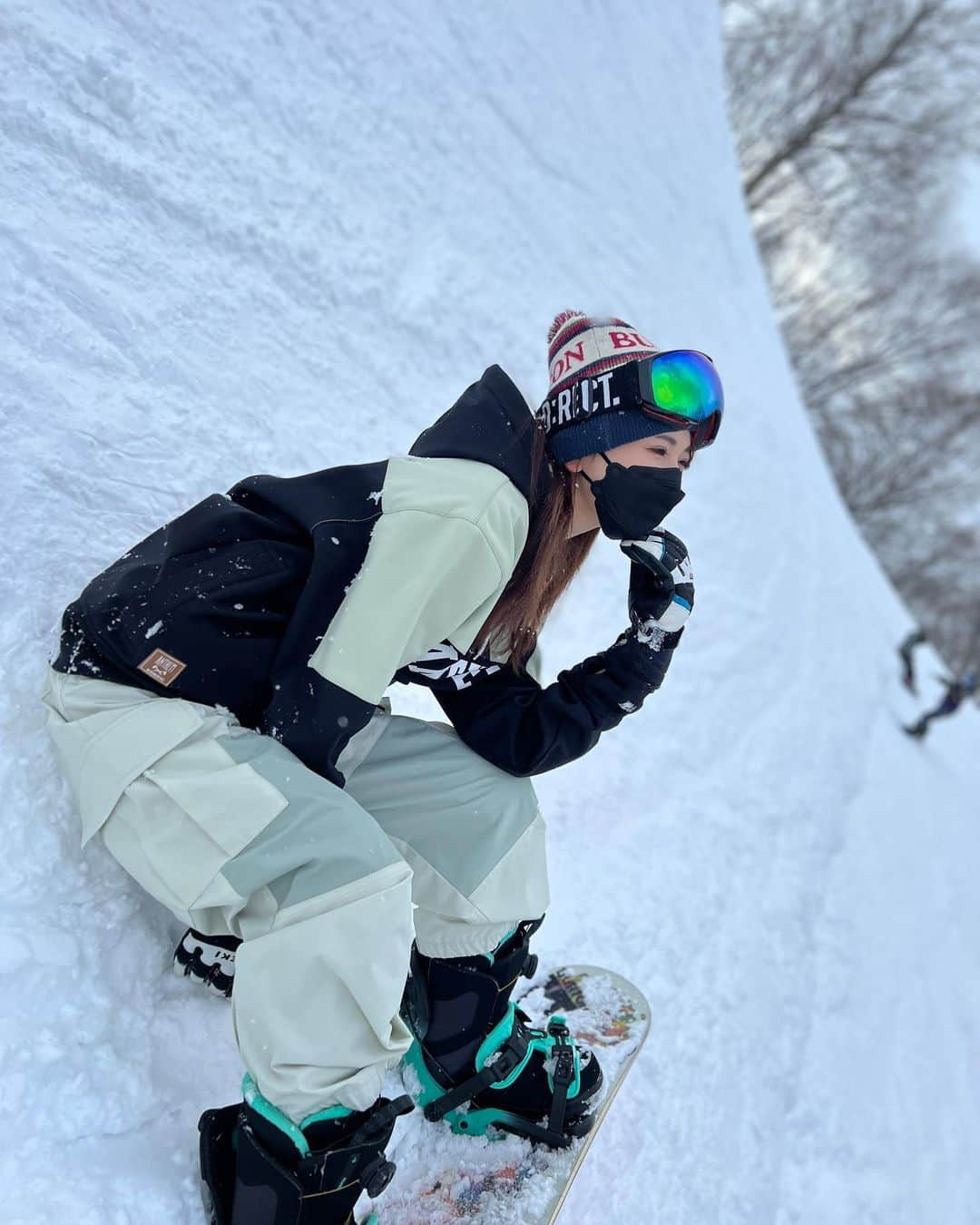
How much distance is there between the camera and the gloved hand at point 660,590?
1519mm

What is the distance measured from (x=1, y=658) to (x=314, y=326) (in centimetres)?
161

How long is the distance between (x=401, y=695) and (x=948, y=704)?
5.39 m

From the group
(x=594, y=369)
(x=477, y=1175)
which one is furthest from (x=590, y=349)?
(x=477, y=1175)

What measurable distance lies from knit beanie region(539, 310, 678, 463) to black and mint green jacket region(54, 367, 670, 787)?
0.17m

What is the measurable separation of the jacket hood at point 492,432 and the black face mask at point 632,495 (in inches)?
4.1

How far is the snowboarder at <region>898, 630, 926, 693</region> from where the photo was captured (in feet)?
21.0

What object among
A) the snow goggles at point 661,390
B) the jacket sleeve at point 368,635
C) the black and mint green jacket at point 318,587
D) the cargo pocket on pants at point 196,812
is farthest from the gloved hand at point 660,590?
the cargo pocket on pants at point 196,812

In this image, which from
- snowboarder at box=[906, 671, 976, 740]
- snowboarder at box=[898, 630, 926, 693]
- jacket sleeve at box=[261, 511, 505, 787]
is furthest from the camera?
snowboarder at box=[898, 630, 926, 693]

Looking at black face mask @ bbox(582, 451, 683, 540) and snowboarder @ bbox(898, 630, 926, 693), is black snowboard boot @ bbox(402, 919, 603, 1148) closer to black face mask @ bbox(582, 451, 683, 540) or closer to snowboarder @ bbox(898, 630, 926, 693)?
black face mask @ bbox(582, 451, 683, 540)

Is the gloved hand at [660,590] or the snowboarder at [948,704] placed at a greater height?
the gloved hand at [660,590]

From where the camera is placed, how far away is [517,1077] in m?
1.44

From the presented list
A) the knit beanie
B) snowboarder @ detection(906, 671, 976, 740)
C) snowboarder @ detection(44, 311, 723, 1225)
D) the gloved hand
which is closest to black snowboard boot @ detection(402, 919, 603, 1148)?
snowboarder @ detection(44, 311, 723, 1225)

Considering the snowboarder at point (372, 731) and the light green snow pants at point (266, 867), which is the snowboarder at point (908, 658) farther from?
the light green snow pants at point (266, 867)

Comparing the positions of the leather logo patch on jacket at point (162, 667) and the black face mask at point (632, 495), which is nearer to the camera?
the leather logo patch on jacket at point (162, 667)
